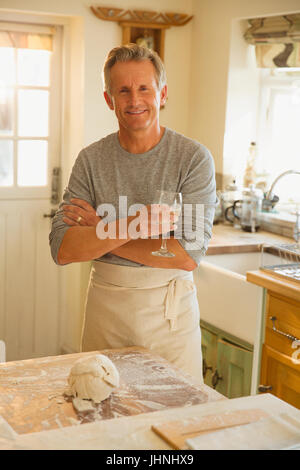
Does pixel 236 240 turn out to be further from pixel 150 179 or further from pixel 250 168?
pixel 150 179

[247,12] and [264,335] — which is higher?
[247,12]

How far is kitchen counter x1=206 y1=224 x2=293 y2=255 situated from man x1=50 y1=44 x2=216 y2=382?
1.17 metres

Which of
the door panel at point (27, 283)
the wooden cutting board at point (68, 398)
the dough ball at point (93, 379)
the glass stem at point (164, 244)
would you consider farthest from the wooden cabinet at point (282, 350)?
the door panel at point (27, 283)

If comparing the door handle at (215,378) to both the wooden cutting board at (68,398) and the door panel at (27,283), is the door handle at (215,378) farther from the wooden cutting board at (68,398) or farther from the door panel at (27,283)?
the door panel at (27,283)

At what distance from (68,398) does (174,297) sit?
1.68 ft

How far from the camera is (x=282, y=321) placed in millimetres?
2389

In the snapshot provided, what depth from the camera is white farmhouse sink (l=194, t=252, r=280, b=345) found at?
2570 millimetres

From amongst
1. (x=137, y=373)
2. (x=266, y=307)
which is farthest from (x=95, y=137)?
(x=137, y=373)

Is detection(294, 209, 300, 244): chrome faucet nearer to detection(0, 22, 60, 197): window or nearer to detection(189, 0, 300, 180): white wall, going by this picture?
detection(189, 0, 300, 180): white wall

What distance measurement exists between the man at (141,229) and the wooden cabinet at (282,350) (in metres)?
0.63

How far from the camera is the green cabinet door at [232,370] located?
2.62 meters

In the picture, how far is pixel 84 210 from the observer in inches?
72.9

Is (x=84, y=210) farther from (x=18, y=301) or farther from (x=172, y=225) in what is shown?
(x=18, y=301)

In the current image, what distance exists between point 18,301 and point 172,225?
2.37m
